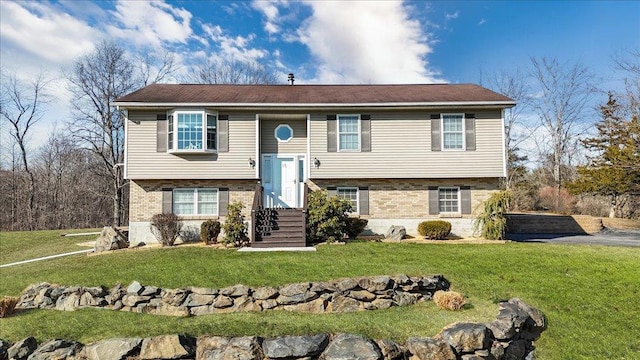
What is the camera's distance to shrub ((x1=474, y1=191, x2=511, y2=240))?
13367mm

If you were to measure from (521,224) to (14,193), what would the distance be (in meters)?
36.0

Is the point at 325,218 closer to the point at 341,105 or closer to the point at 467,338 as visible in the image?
the point at 341,105

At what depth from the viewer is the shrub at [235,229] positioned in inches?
496

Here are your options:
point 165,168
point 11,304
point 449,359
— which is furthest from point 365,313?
point 165,168

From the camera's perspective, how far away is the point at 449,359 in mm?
6020

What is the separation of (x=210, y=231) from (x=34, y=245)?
1026 centimetres

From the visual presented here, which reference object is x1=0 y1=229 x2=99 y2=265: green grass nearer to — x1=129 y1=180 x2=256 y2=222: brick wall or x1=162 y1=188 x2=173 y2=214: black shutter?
x1=129 y1=180 x2=256 y2=222: brick wall

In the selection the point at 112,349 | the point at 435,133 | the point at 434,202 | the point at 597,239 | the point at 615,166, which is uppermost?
the point at 435,133

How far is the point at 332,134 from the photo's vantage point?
14.7 metres

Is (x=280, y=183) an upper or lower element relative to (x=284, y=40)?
lower

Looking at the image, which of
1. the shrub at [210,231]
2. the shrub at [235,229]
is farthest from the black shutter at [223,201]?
the shrub at [235,229]

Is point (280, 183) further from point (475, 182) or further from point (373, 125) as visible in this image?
point (475, 182)

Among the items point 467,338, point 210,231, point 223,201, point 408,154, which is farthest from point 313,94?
point 467,338

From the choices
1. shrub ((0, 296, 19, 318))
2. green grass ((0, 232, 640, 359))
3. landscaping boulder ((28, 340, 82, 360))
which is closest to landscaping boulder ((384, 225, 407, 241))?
green grass ((0, 232, 640, 359))
